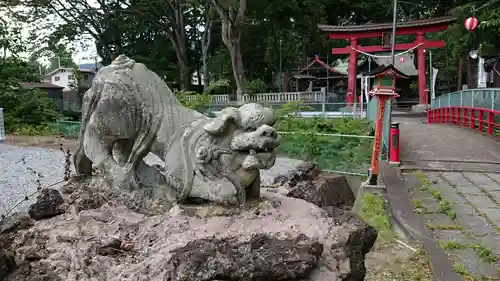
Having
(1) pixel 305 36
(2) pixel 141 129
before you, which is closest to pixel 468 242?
(2) pixel 141 129

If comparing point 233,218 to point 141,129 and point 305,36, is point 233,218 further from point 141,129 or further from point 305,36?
point 305,36

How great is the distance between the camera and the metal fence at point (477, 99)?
396 inches

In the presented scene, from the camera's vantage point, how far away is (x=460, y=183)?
260 inches

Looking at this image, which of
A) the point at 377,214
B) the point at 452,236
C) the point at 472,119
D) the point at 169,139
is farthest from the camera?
the point at 472,119

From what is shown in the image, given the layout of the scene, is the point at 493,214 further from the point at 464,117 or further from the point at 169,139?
the point at 464,117

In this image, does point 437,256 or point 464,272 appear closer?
point 464,272

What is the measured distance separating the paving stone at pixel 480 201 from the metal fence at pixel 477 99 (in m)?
5.00

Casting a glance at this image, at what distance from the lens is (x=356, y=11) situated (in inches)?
939

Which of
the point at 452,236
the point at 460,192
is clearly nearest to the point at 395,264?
the point at 452,236

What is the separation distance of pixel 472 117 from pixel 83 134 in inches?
440

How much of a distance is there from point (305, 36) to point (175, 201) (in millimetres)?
21331

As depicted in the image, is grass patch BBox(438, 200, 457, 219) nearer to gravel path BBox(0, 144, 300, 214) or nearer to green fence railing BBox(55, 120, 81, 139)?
gravel path BBox(0, 144, 300, 214)

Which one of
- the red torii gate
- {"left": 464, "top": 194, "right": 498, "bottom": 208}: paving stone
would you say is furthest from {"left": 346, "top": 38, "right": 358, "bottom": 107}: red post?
{"left": 464, "top": 194, "right": 498, "bottom": 208}: paving stone

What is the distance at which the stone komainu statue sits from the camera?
9.28 ft
